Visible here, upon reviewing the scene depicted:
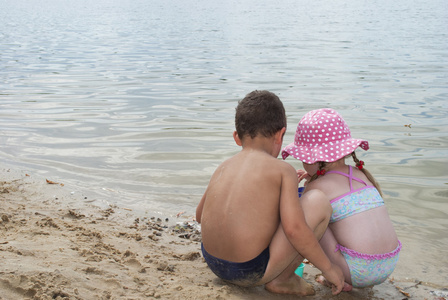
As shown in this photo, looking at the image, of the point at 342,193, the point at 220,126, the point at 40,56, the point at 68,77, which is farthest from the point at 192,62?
the point at 342,193

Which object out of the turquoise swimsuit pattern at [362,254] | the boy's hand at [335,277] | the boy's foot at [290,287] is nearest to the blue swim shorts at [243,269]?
the boy's foot at [290,287]

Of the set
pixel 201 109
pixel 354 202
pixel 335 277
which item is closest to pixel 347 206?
pixel 354 202

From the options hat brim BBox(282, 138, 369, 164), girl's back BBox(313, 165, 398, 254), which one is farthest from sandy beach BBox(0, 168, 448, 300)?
hat brim BBox(282, 138, 369, 164)

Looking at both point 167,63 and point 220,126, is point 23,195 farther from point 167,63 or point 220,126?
point 167,63

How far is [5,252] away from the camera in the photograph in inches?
111

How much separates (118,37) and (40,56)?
6.41 meters

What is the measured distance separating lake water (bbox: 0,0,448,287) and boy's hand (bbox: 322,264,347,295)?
94 cm

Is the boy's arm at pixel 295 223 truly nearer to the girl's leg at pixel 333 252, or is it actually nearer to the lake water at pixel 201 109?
the girl's leg at pixel 333 252

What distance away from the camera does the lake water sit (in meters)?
5.09

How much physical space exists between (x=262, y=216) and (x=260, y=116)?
1.79 feet

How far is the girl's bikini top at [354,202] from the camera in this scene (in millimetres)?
2877

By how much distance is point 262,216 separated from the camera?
272 centimetres

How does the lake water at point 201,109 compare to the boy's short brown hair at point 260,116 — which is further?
the lake water at point 201,109

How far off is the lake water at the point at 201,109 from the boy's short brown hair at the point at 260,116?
157cm
